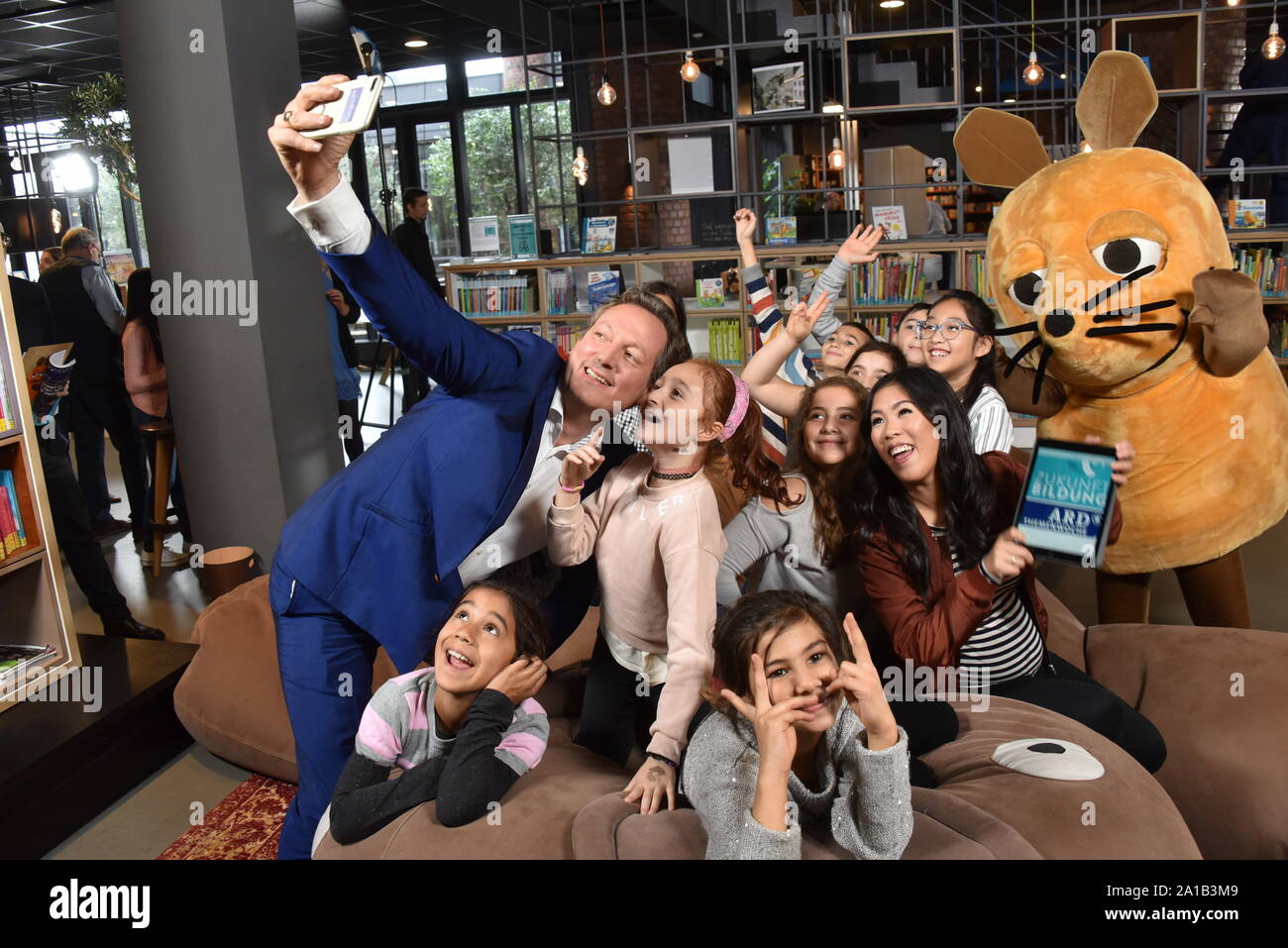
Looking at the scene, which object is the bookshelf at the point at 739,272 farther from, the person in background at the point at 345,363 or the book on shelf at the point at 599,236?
the person in background at the point at 345,363

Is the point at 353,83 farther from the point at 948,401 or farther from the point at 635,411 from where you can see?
the point at 948,401

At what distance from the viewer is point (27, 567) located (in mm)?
3252

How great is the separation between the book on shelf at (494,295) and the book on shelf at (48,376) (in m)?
3.20

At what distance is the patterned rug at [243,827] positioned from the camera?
8.82 ft

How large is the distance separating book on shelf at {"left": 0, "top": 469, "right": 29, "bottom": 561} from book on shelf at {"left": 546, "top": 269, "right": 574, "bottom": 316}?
13.4 feet

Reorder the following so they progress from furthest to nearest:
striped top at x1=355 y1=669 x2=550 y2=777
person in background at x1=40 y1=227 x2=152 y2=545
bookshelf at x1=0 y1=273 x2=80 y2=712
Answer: person in background at x1=40 y1=227 x2=152 y2=545
bookshelf at x1=0 y1=273 x2=80 y2=712
striped top at x1=355 y1=669 x2=550 y2=777

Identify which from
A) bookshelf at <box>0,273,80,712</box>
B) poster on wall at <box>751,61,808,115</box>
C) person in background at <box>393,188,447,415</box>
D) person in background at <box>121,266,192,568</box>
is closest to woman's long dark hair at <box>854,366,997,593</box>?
bookshelf at <box>0,273,80,712</box>

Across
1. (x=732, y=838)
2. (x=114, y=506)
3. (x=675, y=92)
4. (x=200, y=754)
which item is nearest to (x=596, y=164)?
(x=675, y=92)

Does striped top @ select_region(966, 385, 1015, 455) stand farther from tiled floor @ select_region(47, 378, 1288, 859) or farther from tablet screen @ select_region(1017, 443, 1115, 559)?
tiled floor @ select_region(47, 378, 1288, 859)

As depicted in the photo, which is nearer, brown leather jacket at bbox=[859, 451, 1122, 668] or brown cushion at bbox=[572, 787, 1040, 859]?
brown cushion at bbox=[572, 787, 1040, 859]

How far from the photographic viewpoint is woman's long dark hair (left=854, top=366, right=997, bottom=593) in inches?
79.0

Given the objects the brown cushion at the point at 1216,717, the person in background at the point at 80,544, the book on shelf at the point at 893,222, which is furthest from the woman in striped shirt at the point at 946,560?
the book on shelf at the point at 893,222

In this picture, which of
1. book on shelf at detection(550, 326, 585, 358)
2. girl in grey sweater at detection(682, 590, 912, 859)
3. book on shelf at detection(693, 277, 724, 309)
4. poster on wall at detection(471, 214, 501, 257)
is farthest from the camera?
poster on wall at detection(471, 214, 501, 257)

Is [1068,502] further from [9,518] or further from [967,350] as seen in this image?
[9,518]
